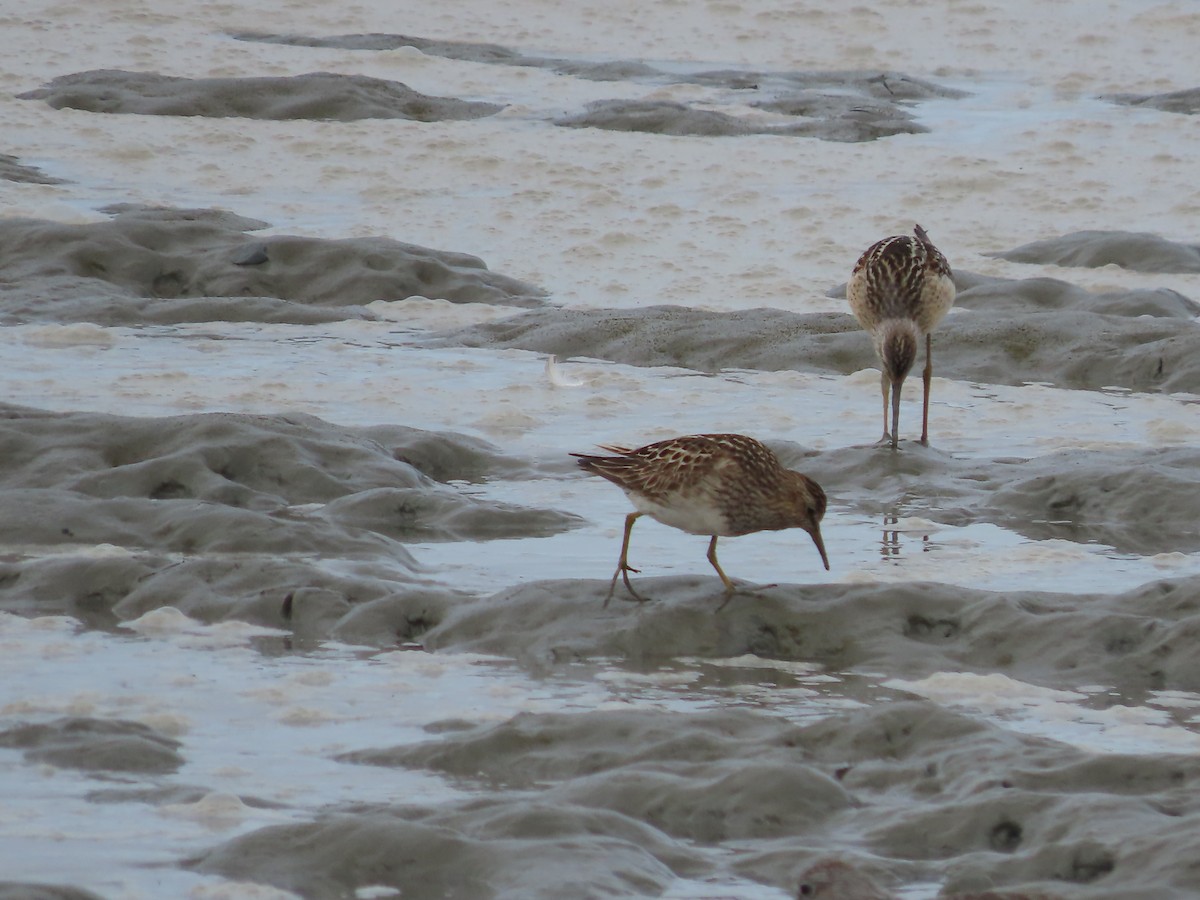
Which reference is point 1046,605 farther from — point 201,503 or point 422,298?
point 422,298

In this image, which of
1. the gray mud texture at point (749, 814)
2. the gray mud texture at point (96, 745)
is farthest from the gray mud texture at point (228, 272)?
the gray mud texture at point (749, 814)

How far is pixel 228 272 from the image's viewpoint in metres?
13.4

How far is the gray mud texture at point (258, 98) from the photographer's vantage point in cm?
1869

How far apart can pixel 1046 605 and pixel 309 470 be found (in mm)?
3441

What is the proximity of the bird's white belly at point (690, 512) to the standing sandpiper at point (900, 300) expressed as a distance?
2861mm

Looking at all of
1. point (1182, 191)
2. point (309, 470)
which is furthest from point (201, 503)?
point (1182, 191)

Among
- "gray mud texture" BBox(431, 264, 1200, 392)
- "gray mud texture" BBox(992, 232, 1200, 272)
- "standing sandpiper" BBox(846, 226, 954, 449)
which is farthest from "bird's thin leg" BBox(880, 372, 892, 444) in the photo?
"gray mud texture" BBox(992, 232, 1200, 272)

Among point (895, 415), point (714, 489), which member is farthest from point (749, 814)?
point (895, 415)

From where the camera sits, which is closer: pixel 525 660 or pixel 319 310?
pixel 525 660

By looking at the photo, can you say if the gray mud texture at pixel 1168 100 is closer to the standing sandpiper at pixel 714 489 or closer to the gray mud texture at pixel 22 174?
the gray mud texture at pixel 22 174

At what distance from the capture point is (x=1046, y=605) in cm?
682

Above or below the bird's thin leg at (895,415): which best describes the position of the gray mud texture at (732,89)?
above

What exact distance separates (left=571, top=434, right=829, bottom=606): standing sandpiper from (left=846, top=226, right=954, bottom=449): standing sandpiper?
266cm

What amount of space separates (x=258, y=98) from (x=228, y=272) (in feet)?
19.7
